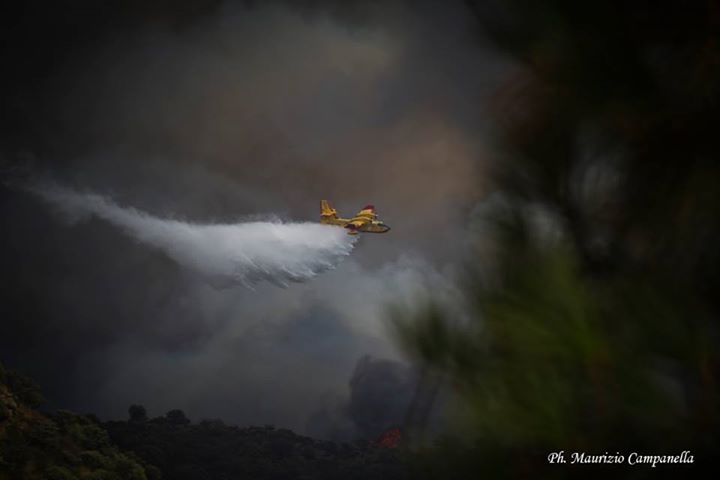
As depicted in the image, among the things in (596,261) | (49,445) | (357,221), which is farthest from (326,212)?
(596,261)

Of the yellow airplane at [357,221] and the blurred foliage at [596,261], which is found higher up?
the yellow airplane at [357,221]

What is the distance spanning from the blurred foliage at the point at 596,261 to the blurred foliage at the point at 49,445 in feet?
120

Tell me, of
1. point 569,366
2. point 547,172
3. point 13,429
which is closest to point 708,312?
point 569,366

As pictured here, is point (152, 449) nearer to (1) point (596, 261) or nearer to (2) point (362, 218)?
(2) point (362, 218)

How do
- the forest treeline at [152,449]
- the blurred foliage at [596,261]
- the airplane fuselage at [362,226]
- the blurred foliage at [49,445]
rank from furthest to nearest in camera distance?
1. the airplane fuselage at [362,226]
2. the forest treeline at [152,449]
3. the blurred foliage at [49,445]
4. the blurred foliage at [596,261]

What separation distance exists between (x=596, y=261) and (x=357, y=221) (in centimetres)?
4753

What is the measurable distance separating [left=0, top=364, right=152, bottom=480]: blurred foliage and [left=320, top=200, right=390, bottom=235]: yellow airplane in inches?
745

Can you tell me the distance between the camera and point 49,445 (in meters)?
40.3

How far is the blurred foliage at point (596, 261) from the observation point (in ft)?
7.64

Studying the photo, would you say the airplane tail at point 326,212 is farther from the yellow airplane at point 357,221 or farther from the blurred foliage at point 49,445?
the blurred foliage at point 49,445

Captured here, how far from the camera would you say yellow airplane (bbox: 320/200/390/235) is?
4922 cm

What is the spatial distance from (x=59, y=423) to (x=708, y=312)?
47586mm

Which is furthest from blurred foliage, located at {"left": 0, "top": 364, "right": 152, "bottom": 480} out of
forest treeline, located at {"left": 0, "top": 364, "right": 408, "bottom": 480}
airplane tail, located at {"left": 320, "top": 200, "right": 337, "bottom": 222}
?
airplane tail, located at {"left": 320, "top": 200, "right": 337, "bottom": 222}

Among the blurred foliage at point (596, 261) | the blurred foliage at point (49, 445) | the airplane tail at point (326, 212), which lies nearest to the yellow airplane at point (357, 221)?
the airplane tail at point (326, 212)
